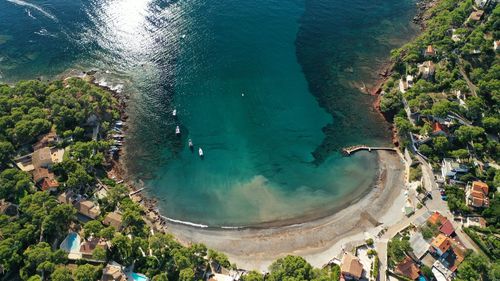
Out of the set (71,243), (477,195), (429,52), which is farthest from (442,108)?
(71,243)

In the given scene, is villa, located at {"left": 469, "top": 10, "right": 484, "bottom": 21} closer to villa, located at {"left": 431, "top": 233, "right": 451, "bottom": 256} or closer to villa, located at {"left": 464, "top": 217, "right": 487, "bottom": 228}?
villa, located at {"left": 464, "top": 217, "right": 487, "bottom": 228}

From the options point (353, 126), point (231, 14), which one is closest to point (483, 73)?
point (353, 126)

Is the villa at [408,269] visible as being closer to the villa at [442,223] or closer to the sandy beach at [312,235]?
the sandy beach at [312,235]

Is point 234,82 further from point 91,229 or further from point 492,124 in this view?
point 492,124

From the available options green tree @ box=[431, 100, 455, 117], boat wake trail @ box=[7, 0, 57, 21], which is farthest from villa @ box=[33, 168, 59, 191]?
green tree @ box=[431, 100, 455, 117]

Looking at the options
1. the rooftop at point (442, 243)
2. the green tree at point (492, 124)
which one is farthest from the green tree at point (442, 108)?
the rooftop at point (442, 243)

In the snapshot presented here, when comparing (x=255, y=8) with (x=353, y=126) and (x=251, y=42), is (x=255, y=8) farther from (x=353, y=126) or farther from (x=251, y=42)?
(x=353, y=126)
